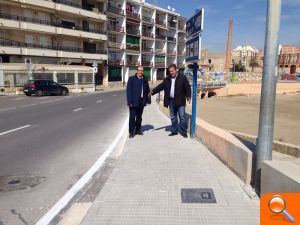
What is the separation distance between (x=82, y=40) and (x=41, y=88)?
20.2 meters

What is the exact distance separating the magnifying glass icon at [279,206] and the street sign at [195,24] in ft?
18.4

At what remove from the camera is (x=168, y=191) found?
4633 mm

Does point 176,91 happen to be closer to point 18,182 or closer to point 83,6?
point 18,182

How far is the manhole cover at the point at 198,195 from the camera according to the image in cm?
427

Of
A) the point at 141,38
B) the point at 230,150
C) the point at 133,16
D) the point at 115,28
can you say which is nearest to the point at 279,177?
the point at 230,150

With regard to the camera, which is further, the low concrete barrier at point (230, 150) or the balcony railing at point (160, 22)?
the balcony railing at point (160, 22)

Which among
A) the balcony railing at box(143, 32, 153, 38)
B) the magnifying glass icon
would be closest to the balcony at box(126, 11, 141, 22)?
the balcony railing at box(143, 32, 153, 38)

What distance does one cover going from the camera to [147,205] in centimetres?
416

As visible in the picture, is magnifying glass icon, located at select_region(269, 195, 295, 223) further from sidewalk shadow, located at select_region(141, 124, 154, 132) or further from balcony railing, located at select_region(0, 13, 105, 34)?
balcony railing, located at select_region(0, 13, 105, 34)

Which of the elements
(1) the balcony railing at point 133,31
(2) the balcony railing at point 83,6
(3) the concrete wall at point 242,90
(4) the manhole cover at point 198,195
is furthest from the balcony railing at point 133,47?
(4) the manhole cover at point 198,195

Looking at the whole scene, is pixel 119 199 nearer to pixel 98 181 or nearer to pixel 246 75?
pixel 98 181

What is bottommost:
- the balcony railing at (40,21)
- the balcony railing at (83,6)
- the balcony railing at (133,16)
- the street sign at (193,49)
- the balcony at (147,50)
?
the street sign at (193,49)

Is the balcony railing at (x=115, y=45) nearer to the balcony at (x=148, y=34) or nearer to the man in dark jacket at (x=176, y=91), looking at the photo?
the balcony at (x=148, y=34)

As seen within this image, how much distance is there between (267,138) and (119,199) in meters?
2.10
